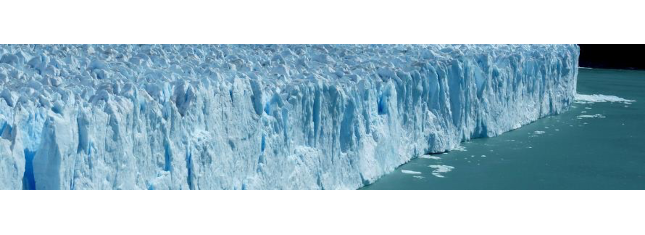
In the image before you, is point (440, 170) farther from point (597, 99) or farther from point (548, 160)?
point (597, 99)

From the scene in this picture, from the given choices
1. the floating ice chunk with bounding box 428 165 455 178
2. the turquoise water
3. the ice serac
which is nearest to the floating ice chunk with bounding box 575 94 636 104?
the turquoise water

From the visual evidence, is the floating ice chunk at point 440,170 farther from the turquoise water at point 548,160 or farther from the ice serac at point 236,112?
the ice serac at point 236,112

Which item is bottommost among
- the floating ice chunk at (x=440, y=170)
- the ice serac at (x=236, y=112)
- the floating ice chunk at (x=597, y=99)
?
the floating ice chunk at (x=440, y=170)

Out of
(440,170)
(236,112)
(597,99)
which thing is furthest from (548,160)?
(597,99)

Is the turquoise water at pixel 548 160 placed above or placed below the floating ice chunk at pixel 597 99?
below

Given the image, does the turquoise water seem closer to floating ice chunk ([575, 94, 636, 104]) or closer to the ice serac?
the ice serac

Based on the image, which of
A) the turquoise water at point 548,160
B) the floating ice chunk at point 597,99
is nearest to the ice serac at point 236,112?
the turquoise water at point 548,160
